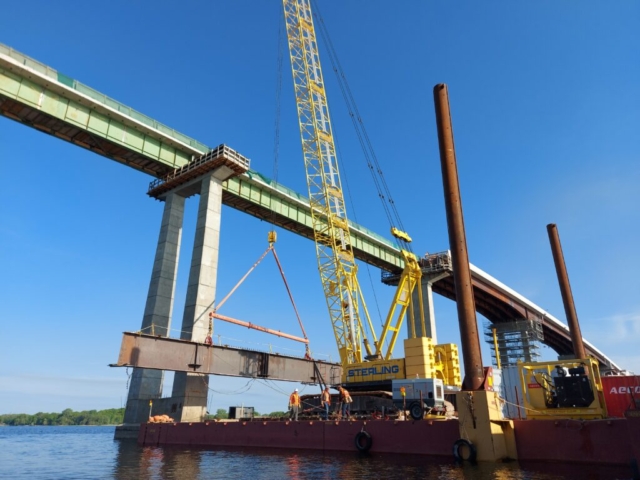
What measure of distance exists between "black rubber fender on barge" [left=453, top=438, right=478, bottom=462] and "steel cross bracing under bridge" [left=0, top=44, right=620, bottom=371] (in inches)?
1333

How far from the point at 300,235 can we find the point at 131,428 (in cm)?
2846

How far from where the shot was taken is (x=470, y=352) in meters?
17.5

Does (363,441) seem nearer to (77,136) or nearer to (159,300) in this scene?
(159,300)

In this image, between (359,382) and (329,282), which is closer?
(359,382)

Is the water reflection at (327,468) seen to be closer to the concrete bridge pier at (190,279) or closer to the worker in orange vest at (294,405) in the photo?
the worker in orange vest at (294,405)

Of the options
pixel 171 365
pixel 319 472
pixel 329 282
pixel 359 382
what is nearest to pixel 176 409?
pixel 171 365

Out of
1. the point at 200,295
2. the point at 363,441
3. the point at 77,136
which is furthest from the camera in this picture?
the point at 77,136

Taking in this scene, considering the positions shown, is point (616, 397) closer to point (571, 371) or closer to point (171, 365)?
point (571, 371)

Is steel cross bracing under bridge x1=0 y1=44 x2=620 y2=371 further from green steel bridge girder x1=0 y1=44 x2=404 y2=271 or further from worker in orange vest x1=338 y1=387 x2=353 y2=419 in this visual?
worker in orange vest x1=338 y1=387 x2=353 y2=419

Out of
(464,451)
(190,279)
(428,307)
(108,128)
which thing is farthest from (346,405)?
(428,307)

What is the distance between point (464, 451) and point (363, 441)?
601 cm

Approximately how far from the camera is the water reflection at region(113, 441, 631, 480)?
587 inches

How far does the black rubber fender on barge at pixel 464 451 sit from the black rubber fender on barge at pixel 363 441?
17.1ft

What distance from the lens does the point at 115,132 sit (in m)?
38.1
